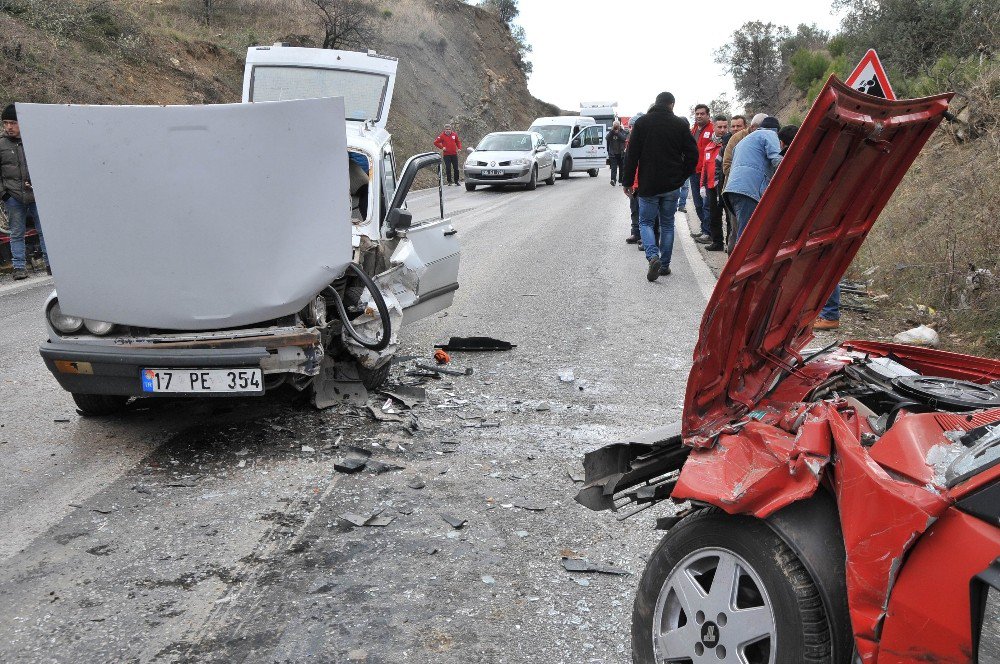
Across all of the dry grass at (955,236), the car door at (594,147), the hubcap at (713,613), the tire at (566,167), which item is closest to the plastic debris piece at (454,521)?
the hubcap at (713,613)

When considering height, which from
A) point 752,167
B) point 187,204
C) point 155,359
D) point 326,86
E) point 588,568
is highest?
point 326,86

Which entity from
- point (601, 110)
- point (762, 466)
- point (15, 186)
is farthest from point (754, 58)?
point (762, 466)

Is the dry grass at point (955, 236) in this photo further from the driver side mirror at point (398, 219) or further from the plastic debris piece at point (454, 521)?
the plastic debris piece at point (454, 521)

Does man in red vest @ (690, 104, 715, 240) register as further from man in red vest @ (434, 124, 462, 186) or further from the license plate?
man in red vest @ (434, 124, 462, 186)

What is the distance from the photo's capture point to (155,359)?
16.6 feet

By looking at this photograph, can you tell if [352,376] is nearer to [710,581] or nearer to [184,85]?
[710,581]

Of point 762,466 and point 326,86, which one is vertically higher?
point 326,86

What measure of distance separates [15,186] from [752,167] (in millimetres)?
8999

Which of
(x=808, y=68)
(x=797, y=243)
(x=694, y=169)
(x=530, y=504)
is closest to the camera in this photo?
(x=797, y=243)

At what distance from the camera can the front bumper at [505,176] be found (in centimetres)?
2598

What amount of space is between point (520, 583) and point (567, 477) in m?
1.22

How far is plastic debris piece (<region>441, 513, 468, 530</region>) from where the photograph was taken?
168 inches

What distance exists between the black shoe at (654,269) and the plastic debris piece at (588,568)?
23.2 feet

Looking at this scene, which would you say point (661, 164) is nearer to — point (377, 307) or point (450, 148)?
point (377, 307)
